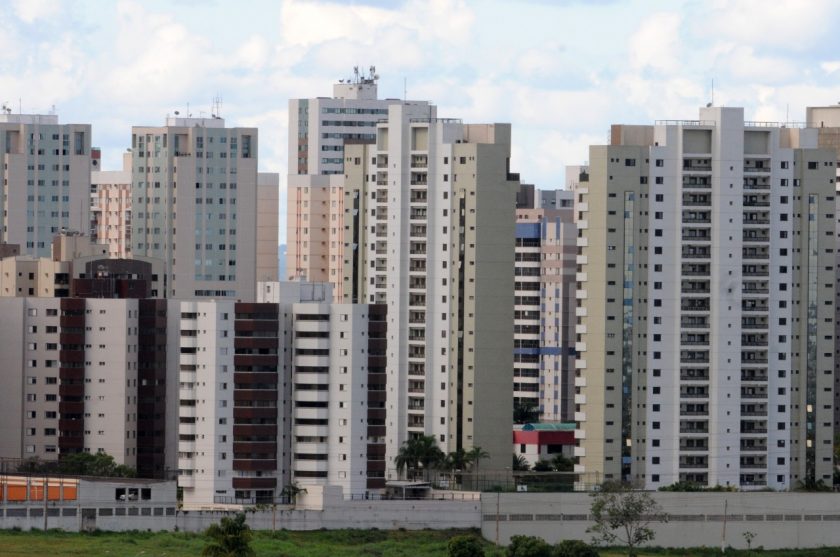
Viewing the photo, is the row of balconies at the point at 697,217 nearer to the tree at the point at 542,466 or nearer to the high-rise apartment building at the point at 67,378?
the tree at the point at 542,466

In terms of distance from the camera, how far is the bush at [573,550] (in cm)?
13850

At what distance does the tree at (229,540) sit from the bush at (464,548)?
11.1 meters

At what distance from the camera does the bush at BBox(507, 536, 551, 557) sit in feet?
452

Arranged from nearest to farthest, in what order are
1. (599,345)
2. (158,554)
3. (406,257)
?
(158,554) → (599,345) → (406,257)

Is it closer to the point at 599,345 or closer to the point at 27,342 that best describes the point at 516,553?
the point at 599,345

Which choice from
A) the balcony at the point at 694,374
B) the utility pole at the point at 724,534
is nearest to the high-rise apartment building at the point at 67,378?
the balcony at the point at 694,374

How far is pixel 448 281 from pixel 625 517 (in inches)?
1049

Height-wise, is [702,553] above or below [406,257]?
below

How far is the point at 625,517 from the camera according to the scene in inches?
5842

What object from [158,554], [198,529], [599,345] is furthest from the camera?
[599,345]

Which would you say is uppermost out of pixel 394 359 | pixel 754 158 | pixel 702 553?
pixel 754 158

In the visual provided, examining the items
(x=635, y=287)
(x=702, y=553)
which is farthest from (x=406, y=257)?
(x=702, y=553)

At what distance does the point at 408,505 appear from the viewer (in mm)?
149125

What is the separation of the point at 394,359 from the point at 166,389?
49.3 feet
